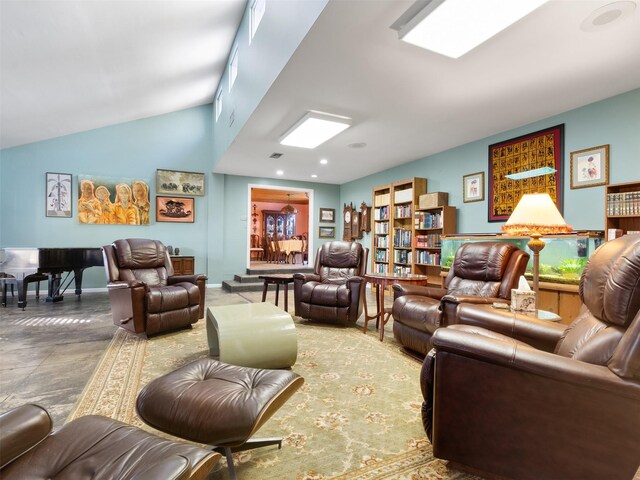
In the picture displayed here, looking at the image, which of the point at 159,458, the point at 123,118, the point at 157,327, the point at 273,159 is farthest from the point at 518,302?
the point at 123,118

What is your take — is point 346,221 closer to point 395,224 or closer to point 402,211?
point 395,224

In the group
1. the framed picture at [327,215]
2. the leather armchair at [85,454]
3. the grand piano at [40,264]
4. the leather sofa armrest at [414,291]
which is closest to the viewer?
the leather armchair at [85,454]

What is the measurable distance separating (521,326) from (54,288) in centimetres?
608

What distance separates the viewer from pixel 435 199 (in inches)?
198

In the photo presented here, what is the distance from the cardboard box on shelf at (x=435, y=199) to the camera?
5.02 metres

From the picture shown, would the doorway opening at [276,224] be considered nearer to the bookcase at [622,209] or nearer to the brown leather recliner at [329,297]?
the brown leather recliner at [329,297]

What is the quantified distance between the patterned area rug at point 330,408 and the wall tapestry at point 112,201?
12.7ft

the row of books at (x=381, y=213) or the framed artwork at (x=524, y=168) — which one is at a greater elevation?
the framed artwork at (x=524, y=168)

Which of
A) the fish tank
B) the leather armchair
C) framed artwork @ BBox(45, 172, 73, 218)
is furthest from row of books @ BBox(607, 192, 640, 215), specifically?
framed artwork @ BBox(45, 172, 73, 218)

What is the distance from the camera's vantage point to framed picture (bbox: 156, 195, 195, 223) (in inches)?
257

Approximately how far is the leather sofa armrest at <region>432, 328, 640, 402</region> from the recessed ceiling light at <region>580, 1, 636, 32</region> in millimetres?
2231

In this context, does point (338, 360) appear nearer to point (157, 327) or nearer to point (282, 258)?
point (157, 327)

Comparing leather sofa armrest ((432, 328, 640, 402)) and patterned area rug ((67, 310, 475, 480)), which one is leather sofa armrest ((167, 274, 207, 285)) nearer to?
patterned area rug ((67, 310, 475, 480))

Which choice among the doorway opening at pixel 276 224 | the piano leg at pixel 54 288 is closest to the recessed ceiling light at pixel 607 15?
the piano leg at pixel 54 288
